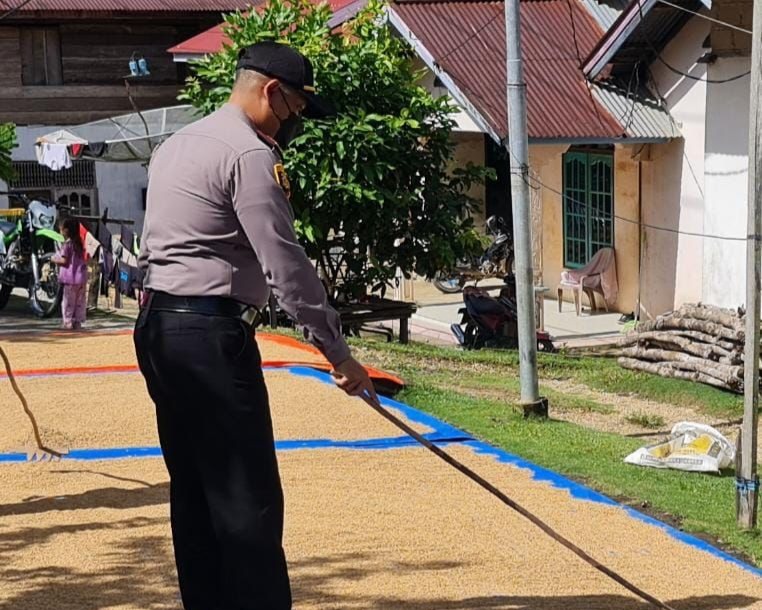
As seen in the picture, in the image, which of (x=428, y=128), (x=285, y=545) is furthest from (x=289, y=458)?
(x=428, y=128)

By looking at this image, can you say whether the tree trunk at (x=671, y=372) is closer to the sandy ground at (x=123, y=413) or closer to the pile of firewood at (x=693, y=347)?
the pile of firewood at (x=693, y=347)

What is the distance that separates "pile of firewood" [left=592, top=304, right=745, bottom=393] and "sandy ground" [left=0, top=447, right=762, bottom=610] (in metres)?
5.41

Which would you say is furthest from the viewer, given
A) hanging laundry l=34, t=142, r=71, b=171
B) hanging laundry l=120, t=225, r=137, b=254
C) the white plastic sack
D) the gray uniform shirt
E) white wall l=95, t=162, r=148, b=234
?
white wall l=95, t=162, r=148, b=234

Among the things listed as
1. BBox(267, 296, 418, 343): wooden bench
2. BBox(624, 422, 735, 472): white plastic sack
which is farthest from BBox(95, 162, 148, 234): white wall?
BBox(624, 422, 735, 472): white plastic sack

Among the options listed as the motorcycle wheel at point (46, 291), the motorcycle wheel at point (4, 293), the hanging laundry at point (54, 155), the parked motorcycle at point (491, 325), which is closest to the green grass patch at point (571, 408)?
the parked motorcycle at point (491, 325)

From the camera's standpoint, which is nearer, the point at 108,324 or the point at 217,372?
the point at 217,372

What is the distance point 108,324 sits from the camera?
1454 centimetres

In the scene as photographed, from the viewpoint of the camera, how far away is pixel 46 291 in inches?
Answer: 600

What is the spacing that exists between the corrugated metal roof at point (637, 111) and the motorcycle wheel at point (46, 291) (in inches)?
256

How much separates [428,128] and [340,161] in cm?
112

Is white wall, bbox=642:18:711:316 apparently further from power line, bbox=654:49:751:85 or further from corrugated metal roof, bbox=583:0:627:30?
corrugated metal roof, bbox=583:0:627:30

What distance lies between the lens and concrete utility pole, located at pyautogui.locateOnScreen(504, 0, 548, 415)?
932 cm

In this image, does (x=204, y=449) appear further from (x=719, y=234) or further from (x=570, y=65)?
(x=570, y=65)

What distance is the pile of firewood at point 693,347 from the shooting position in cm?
1216
